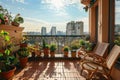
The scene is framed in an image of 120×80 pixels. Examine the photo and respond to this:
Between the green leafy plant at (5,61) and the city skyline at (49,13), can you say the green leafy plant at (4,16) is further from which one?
the city skyline at (49,13)

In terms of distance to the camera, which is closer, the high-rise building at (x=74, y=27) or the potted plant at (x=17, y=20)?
the potted plant at (x=17, y=20)

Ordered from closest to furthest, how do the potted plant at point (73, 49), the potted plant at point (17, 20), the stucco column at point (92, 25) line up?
the potted plant at point (17, 20) < the potted plant at point (73, 49) < the stucco column at point (92, 25)

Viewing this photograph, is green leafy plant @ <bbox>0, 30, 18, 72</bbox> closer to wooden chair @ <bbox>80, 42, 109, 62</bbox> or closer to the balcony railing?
wooden chair @ <bbox>80, 42, 109, 62</bbox>

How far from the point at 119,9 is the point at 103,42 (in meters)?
1.17

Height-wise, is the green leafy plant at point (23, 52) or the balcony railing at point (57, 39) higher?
the balcony railing at point (57, 39)

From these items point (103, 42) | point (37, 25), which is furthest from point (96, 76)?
point (37, 25)

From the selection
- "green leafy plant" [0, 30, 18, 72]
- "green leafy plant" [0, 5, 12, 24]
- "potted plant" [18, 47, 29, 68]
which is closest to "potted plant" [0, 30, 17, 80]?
"green leafy plant" [0, 30, 18, 72]

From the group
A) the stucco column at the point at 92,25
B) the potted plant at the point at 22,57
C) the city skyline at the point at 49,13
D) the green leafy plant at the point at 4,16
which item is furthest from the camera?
the city skyline at the point at 49,13

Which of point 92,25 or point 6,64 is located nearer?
point 6,64

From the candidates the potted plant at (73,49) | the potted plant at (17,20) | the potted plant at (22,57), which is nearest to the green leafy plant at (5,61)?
the potted plant at (22,57)

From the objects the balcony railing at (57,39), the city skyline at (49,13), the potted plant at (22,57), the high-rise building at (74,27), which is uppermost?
the city skyline at (49,13)

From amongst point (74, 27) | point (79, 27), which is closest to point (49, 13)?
point (74, 27)

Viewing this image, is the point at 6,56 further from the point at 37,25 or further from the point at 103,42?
the point at 37,25

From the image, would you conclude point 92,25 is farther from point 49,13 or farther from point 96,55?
point 96,55
